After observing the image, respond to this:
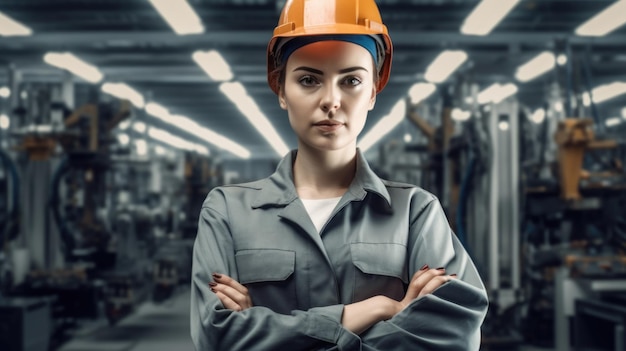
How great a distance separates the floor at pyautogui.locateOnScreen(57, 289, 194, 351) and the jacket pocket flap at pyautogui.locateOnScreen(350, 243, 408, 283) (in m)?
5.45

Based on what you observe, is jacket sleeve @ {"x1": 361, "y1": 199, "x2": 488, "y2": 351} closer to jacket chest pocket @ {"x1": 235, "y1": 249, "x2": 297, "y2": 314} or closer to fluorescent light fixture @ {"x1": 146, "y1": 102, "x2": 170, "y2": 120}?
jacket chest pocket @ {"x1": 235, "y1": 249, "x2": 297, "y2": 314}

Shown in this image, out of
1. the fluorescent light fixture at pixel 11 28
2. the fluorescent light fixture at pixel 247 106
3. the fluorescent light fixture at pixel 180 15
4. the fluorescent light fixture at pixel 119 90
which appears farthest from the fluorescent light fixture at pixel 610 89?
the fluorescent light fixture at pixel 11 28

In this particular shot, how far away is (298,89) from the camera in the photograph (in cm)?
144

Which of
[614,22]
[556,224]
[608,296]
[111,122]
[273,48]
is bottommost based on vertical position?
[608,296]

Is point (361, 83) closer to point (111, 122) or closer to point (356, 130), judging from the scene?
point (356, 130)

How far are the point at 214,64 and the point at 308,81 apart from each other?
7948 mm

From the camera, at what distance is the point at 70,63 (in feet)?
29.5

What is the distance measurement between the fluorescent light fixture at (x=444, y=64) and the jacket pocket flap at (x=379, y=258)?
290 inches

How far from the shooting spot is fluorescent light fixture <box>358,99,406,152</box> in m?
12.9

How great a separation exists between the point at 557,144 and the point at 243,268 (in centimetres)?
508

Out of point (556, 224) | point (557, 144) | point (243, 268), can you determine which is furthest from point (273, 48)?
point (556, 224)

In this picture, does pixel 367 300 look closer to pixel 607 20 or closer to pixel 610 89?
pixel 607 20

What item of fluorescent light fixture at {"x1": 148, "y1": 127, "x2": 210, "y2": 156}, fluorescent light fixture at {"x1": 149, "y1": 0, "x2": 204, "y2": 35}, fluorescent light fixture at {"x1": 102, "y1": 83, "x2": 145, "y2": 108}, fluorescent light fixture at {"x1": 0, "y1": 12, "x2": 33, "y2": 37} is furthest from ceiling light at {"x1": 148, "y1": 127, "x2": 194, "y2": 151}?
fluorescent light fixture at {"x1": 149, "y1": 0, "x2": 204, "y2": 35}

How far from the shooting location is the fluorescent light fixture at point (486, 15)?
6031mm
